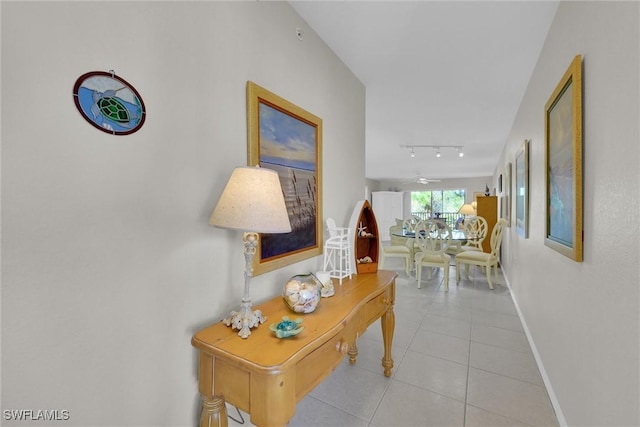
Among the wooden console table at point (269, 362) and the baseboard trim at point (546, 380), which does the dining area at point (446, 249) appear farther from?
the wooden console table at point (269, 362)

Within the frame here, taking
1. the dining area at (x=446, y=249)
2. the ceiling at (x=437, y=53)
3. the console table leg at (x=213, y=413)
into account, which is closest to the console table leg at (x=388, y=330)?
the console table leg at (x=213, y=413)

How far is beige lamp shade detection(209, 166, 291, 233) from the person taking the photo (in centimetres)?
99

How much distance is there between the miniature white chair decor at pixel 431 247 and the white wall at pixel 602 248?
2.49m

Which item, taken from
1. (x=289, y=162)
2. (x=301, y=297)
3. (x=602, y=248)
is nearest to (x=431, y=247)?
(x=602, y=248)

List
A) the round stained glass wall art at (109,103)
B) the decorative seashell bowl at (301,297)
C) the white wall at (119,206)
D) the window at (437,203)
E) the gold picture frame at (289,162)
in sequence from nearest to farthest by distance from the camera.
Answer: the white wall at (119,206)
the round stained glass wall art at (109,103)
the decorative seashell bowl at (301,297)
the gold picture frame at (289,162)
the window at (437,203)

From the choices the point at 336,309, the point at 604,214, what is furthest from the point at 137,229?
the point at 604,214

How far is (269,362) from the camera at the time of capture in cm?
89

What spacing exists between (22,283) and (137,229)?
304mm

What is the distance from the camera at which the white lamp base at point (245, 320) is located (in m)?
1.08

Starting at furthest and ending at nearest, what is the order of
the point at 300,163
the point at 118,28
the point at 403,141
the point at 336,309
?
the point at 403,141, the point at 300,163, the point at 336,309, the point at 118,28

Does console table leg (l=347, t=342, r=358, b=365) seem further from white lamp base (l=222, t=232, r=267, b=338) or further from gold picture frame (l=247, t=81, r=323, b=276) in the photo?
white lamp base (l=222, t=232, r=267, b=338)

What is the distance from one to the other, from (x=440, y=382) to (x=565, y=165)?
1.57 m

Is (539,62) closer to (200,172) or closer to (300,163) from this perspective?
(300,163)

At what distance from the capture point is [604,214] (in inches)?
43.0
